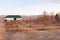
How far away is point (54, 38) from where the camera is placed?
7.86 ft

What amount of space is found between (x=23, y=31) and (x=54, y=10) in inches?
28.4

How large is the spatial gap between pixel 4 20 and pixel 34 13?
59cm

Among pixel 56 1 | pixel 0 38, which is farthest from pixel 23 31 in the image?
pixel 56 1

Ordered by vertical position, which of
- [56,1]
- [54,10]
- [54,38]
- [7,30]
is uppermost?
[56,1]

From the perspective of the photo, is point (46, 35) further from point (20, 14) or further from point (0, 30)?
point (0, 30)

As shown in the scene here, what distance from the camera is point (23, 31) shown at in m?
2.43

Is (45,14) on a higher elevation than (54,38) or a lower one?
higher

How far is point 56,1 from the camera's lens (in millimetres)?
2490

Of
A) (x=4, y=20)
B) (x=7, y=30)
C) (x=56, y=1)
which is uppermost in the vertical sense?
(x=56, y=1)

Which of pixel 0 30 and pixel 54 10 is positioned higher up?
pixel 54 10

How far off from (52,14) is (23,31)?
0.65m

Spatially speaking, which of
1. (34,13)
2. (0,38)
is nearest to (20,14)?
(34,13)

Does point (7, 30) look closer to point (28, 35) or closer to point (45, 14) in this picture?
point (28, 35)

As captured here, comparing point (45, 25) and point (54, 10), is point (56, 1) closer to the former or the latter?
point (54, 10)
